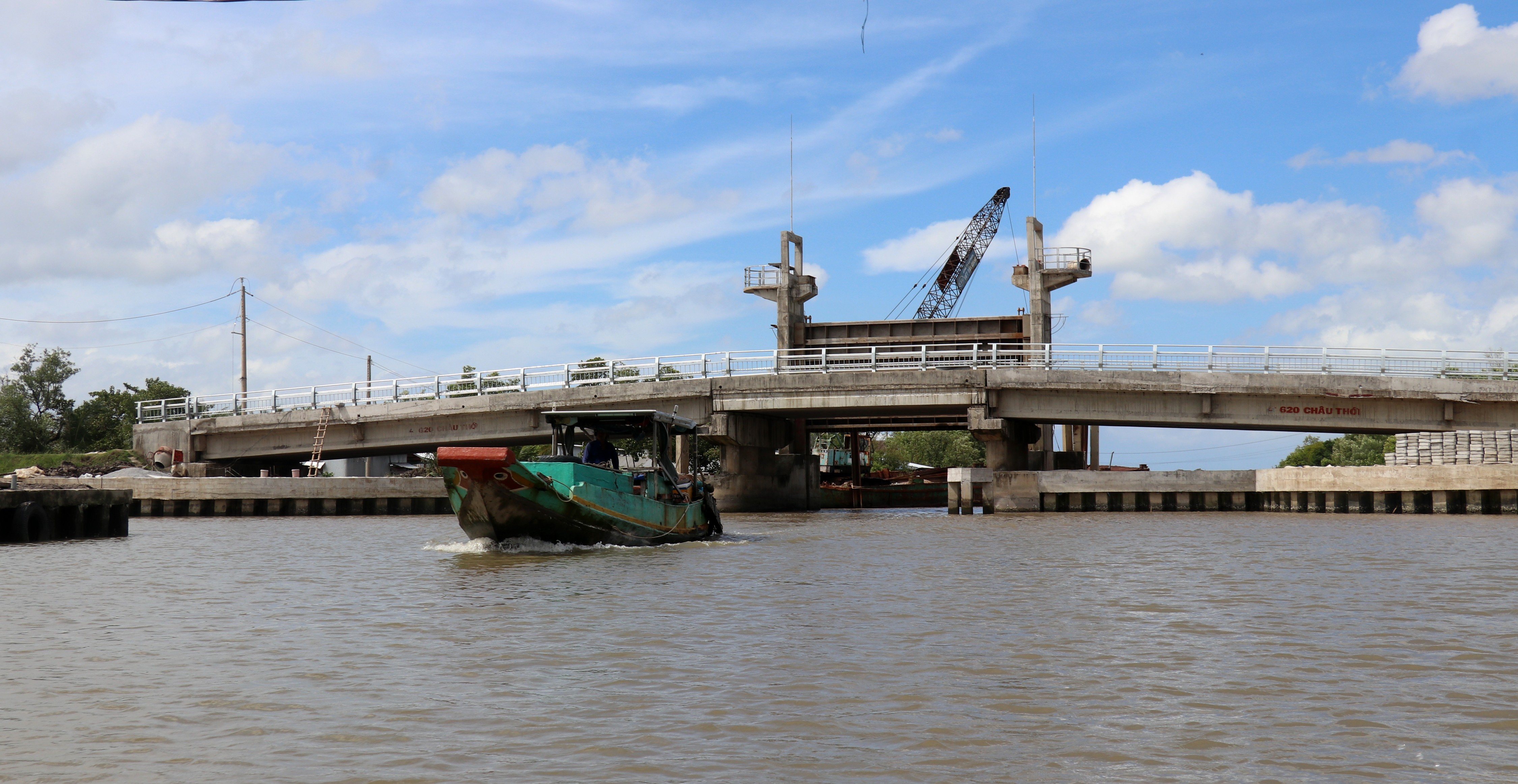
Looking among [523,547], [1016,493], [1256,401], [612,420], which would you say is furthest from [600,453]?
[1256,401]

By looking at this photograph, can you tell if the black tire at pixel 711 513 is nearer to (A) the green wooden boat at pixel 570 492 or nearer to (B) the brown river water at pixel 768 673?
(A) the green wooden boat at pixel 570 492

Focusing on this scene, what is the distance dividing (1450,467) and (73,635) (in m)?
32.2

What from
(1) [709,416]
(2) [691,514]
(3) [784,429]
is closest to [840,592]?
(2) [691,514]

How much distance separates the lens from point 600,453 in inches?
919

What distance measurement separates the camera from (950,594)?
14.5 m

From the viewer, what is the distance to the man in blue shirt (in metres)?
23.3

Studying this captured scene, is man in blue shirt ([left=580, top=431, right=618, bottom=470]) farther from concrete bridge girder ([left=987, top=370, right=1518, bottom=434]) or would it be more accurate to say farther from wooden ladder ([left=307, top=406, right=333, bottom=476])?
wooden ladder ([left=307, top=406, right=333, bottom=476])

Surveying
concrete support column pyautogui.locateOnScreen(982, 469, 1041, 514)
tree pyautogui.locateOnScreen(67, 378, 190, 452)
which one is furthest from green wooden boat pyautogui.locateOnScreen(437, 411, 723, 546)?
tree pyautogui.locateOnScreen(67, 378, 190, 452)

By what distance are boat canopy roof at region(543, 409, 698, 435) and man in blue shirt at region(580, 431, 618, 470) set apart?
50 cm

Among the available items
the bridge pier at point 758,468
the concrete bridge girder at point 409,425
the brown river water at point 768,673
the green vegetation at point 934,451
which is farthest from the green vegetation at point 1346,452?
the brown river water at point 768,673

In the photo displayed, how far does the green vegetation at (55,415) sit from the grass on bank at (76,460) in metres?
13.7

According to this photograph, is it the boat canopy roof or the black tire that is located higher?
the boat canopy roof

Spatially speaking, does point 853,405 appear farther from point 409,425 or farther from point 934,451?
point 934,451

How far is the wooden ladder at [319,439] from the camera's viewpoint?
45969mm
